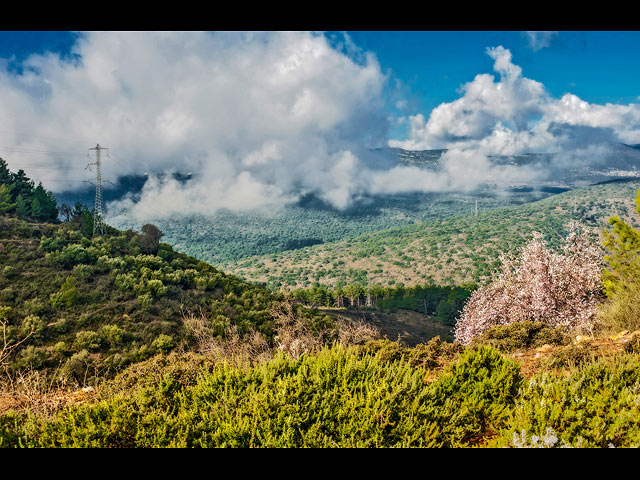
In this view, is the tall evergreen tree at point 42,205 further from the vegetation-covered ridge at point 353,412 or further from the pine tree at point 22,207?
the vegetation-covered ridge at point 353,412

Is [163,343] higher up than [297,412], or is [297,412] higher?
[297,412]

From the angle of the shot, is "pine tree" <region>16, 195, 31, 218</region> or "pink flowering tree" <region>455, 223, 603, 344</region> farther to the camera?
"pine tree" <region>16, 195, 31, 218</region>

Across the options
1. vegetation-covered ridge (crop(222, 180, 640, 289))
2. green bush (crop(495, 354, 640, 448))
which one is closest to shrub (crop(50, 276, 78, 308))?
A: green bush (crop(495, 354, 640, 448))

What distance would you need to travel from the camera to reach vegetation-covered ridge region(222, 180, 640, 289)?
8112cm

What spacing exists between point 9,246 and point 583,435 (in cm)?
2881

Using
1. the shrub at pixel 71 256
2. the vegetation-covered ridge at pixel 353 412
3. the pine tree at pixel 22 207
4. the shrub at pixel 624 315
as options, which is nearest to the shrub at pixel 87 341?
the shrub at pixel 71 256

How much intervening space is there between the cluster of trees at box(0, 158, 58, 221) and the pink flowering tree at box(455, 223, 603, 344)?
105 feet

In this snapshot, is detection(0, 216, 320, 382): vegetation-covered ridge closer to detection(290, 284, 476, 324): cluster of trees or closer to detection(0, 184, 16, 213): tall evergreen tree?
detection(0, 184, 16, 213): tall evergreen tree

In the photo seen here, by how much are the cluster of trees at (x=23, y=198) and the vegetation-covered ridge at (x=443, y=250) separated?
50.8m

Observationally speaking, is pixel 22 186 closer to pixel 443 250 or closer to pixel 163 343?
pixel 163 343

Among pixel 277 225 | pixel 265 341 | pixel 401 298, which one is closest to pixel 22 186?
pixel 265 341

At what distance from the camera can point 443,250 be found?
91375 mm

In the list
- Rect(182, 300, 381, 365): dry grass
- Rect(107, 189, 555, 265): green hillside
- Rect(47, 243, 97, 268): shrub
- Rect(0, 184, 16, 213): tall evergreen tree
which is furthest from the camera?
Rect(107, 189, 555, 265): green hillside

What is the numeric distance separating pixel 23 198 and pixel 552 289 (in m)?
35.6
